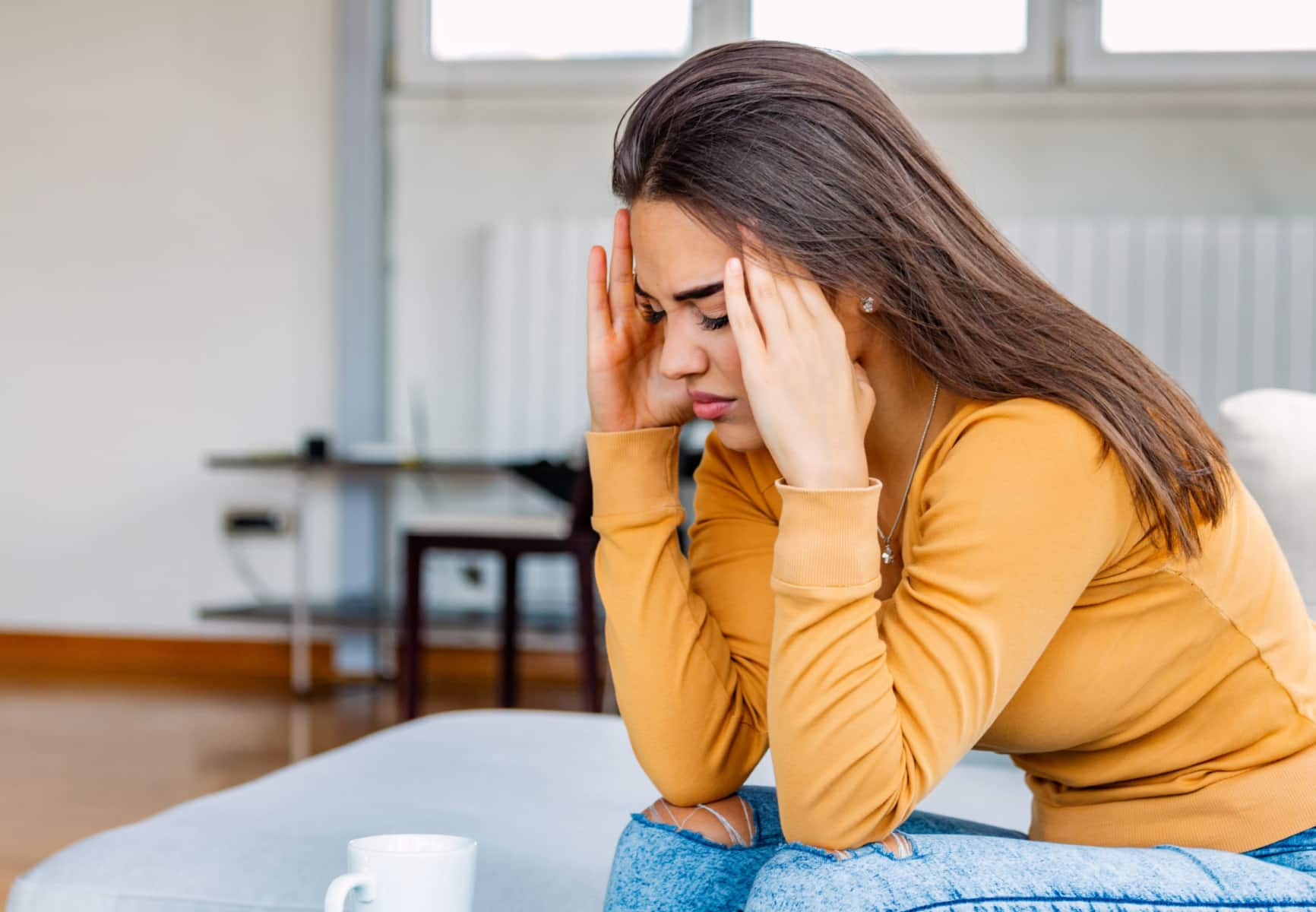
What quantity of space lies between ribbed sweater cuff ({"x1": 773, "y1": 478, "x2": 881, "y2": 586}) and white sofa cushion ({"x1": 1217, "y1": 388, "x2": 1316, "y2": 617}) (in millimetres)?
660

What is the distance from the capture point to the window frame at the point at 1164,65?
3736 mm

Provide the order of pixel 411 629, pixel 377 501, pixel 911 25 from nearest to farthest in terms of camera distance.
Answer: pixel 411 629 → pixel 911 25 → pixel 377 501

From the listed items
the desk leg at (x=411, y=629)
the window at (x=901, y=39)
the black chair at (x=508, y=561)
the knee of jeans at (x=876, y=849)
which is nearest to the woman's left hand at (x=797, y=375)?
the knee of jeans at (x=876, y=849)

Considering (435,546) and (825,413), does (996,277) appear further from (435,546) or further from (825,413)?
(435,546)

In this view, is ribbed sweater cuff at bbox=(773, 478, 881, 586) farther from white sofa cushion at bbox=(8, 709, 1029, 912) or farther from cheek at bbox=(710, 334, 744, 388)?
white sofa cushion at bbox=(8, 709, 1029, 912)

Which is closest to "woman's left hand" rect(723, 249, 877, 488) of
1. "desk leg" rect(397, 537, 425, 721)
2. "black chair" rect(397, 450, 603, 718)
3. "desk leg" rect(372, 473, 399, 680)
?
"black chair" rect(397, 450, 603, 718)

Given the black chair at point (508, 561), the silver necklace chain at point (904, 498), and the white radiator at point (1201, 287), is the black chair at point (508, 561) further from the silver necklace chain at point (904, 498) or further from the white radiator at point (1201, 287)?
the silver necklace chain at point (904, 498)

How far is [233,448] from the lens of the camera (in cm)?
426

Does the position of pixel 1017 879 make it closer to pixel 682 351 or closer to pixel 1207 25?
pixel 682 351

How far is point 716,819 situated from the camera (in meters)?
0.98

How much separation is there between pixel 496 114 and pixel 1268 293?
2224 mm

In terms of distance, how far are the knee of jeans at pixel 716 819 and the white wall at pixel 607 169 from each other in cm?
289

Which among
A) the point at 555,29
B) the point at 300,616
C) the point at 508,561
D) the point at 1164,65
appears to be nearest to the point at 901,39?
the point at 1164,65

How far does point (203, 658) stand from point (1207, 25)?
3.46m
